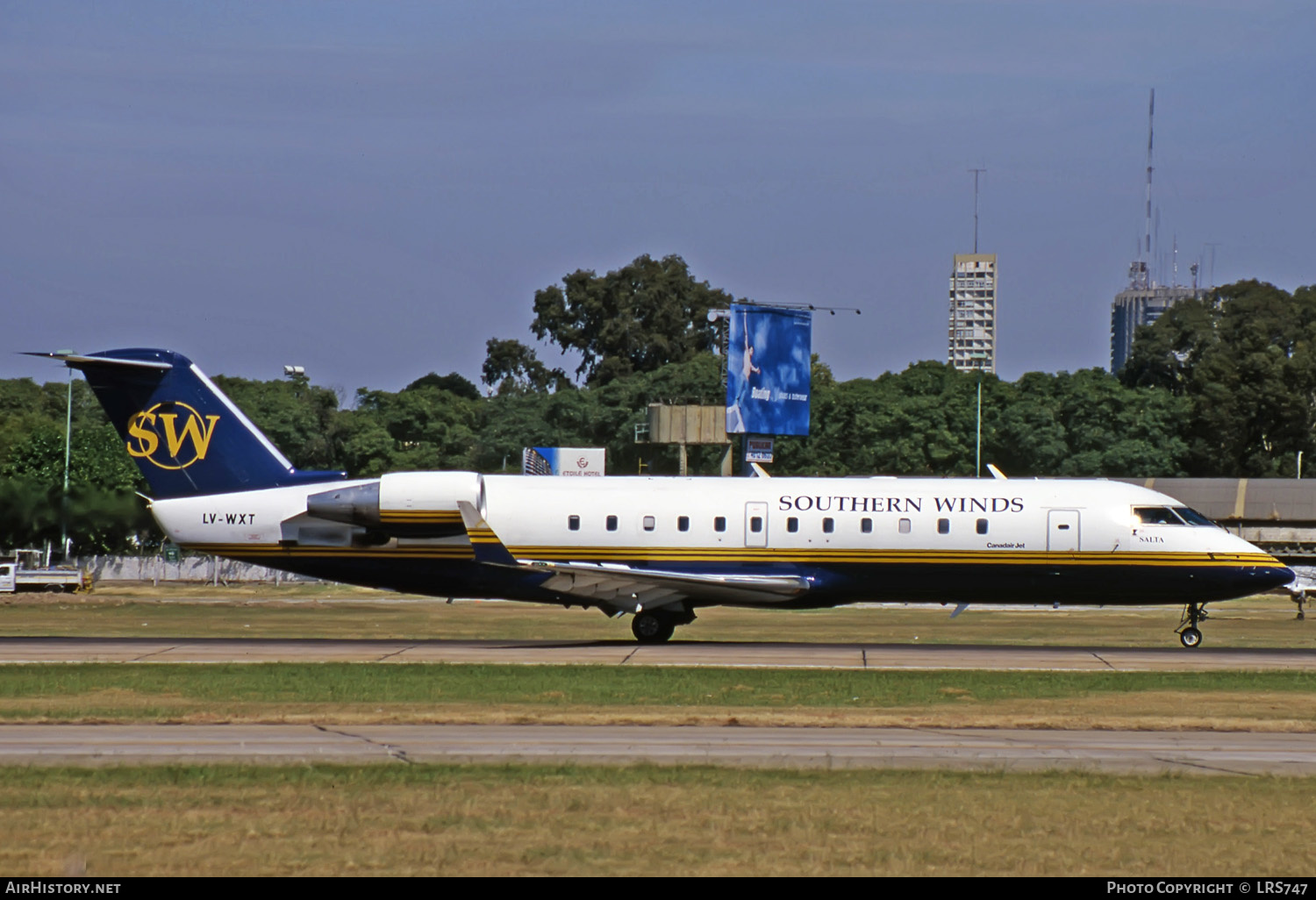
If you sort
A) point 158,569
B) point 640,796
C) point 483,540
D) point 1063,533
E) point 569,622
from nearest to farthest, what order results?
point 640,796
point 483,540
point 1063,533
point 569,622
point 158,569

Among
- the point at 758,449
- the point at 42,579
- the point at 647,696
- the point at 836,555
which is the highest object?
the point at 758,449

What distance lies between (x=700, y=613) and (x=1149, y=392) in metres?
73.2

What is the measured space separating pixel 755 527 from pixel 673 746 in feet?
49.3

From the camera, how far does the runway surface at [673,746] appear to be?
16.8m

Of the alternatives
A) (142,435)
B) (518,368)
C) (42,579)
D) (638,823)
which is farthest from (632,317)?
(638,823)

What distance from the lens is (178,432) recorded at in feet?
111

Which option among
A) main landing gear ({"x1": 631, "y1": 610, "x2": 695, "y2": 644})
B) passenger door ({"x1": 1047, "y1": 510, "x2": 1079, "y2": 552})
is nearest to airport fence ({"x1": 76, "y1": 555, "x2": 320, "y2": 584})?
main landing gear ({"x1": 631, "y1": 610, "x2": 695, "y2": 644})

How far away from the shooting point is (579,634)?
125ft

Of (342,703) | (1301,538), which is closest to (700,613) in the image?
(342,703)

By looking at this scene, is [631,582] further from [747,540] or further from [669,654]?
[747,540]

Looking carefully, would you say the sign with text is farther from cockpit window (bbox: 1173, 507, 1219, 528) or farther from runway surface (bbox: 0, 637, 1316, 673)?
cockpit window (bbox: 1173, 507, 1219, 528)

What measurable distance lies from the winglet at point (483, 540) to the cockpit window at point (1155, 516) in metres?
13.4

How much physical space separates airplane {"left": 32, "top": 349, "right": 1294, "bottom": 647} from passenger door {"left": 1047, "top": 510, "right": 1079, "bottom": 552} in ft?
0.09

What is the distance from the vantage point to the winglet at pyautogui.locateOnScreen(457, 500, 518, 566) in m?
31.4
